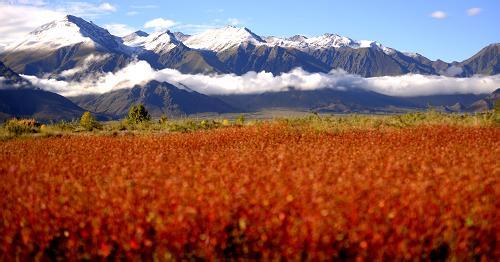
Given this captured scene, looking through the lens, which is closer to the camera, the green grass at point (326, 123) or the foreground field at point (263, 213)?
the foreground field at point (263, 213)

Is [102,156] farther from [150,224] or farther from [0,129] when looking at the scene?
[0,129]

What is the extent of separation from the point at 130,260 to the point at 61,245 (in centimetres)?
131

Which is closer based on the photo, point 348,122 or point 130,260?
point 130,260

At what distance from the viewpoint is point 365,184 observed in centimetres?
809

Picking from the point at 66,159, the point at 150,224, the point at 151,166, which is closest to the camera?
the point at 150,224

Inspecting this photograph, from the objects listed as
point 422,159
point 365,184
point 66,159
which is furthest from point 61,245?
point 422,159

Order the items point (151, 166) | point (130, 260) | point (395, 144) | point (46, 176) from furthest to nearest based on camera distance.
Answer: point (395, 144), point (151, 166), point (46, 176), point (130, 260)

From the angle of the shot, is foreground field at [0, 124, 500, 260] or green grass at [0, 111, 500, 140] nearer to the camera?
foreground field at [0, 124, 500, 260]

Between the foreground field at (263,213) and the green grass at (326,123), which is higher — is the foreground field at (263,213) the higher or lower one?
the lower one

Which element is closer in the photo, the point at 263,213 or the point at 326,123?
the point at 263,213

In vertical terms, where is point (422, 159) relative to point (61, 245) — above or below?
above

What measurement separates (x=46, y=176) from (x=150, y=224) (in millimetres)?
3708

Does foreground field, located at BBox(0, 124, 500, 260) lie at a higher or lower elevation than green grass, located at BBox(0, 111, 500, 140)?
lower

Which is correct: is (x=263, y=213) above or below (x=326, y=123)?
below
